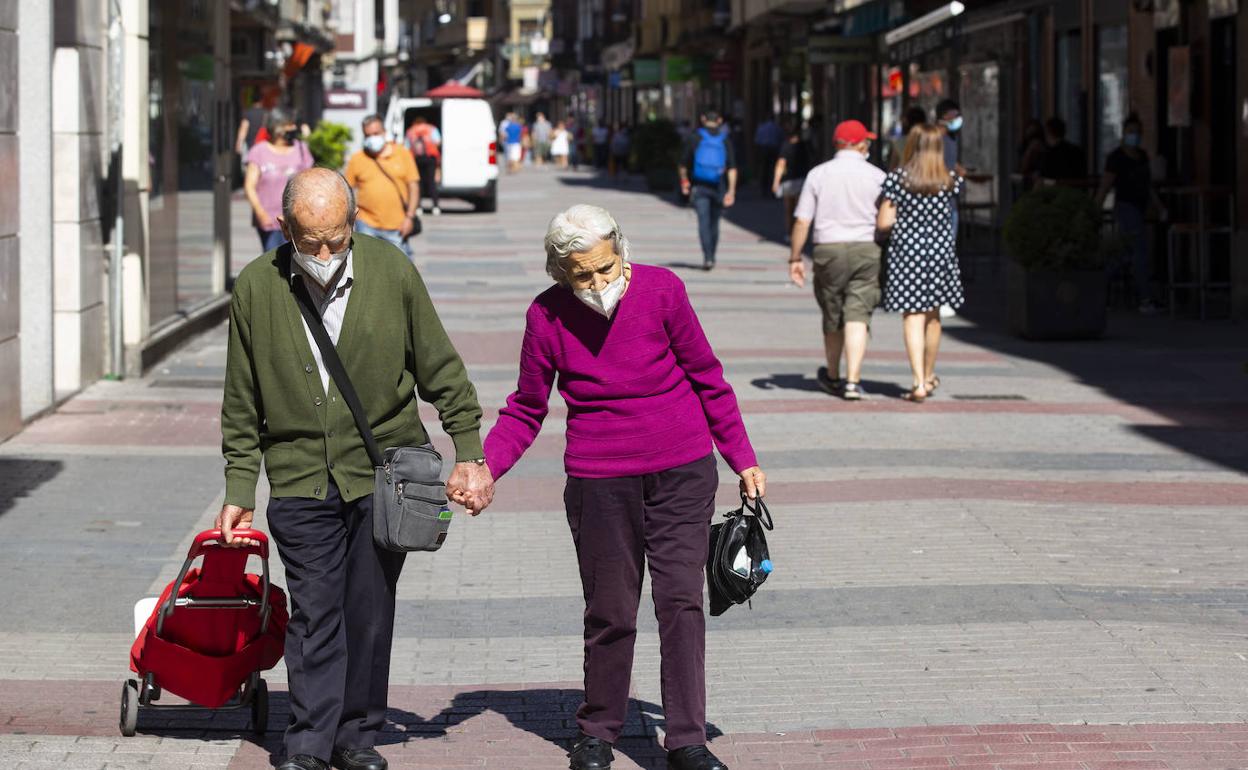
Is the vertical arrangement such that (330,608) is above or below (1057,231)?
below

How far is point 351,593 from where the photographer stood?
17.7ft

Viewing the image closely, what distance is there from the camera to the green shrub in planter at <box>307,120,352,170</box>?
37.3 metres

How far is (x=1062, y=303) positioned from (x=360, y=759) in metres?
11.8

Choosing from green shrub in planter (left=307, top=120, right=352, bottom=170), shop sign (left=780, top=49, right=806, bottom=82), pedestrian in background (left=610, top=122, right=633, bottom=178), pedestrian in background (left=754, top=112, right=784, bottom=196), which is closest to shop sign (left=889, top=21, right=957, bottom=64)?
green shrub in planter (left=307, top=120, right=352, bottom=170)

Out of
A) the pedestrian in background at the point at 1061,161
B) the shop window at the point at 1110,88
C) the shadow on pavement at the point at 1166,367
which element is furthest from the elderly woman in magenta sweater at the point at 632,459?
the shop window at the point at 1110,88

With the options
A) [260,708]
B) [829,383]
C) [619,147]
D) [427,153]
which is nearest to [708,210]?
[829,383]

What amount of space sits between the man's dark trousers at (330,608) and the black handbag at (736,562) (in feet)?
2.69

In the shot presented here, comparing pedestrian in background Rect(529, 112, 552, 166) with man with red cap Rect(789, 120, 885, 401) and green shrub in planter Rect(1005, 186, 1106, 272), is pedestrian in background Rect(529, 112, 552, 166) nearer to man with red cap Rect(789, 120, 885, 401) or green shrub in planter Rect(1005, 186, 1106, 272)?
green shrub in planter Rect(1005, 186, 1106, 272)

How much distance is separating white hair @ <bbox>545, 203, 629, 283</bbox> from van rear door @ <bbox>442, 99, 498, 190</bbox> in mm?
31765

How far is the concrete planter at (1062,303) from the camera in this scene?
16.3 m

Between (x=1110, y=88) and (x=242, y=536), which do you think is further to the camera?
(x=1110, y=88)

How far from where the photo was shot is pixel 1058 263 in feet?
53.0

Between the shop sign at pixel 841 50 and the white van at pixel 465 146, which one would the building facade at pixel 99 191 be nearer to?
the shop sign at pixel 841 50

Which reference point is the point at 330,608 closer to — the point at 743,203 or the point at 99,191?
the point at 99,191
